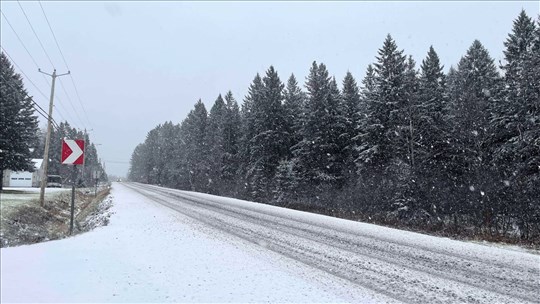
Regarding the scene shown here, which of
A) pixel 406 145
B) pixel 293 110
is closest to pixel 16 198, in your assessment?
pixel 406 145

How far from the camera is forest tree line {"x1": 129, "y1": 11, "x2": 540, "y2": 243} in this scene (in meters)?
15.8

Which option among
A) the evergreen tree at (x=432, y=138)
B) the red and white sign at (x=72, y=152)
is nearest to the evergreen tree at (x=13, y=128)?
the red and white sign at (x=72, y=152)

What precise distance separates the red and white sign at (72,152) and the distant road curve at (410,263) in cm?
510

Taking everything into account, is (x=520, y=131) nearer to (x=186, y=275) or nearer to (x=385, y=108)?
(x=385, y=108)

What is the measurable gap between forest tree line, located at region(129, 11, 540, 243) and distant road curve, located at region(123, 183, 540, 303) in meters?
4.48

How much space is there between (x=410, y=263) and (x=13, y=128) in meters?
31.5

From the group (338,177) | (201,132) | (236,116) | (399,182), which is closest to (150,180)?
(201,132)

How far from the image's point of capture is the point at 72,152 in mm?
9523

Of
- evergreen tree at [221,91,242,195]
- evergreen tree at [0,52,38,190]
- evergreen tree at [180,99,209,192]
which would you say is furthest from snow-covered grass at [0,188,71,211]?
evergreen tree at [180,99,209,192]

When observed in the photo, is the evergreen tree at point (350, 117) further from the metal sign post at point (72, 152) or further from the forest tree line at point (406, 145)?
the metal sign post at point (72, 152)

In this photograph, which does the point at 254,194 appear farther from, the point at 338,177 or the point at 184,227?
the point at 184,227

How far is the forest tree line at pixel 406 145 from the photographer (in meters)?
15.8

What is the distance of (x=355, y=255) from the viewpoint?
29.3 feet

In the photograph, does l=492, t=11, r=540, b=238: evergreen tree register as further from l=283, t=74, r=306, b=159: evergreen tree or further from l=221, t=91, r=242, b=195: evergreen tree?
l=221, t=91, r=242, b=195: evergreen tree
